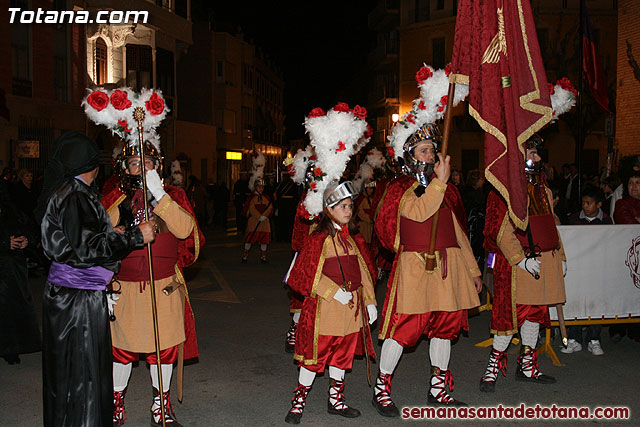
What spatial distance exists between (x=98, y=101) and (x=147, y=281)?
1403mm

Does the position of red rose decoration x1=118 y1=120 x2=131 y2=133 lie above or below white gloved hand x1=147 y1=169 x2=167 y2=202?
above

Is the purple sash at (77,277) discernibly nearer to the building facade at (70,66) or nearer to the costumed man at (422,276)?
the costumed man at (422,276)

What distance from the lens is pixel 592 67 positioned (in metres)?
12.6

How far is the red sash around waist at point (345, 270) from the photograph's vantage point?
16.8 feet

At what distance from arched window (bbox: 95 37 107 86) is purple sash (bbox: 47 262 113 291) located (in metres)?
24.4

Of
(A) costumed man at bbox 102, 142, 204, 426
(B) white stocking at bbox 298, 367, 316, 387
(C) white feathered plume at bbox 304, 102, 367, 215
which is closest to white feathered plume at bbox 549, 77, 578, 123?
(C) white feathered plume at bbox 304, 102, 367, 215

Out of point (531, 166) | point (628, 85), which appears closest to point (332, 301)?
point (531, 166)

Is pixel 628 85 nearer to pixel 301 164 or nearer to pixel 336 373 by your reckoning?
pixel 301 164

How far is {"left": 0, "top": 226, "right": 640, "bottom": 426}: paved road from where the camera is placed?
5.34 meters

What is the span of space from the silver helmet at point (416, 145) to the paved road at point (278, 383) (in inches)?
78.7

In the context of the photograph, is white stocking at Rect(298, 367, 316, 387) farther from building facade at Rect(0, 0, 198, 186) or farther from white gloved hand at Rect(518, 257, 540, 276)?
building facade at Rect(0, 0, 198, 186)

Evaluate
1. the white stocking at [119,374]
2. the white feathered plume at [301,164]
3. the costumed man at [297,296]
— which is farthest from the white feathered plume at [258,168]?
the white stocking at [119,374]

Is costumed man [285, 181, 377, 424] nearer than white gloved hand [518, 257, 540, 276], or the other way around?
costumed man [285, 181, 377, 424]

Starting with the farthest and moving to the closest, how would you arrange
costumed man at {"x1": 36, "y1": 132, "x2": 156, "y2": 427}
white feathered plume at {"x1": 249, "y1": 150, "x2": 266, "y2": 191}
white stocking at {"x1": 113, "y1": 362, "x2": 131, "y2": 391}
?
white feathered plume at {"x1": 249, "y1": 150, "x2": 266, "y2": 191}
white stocking at {"x1": 113, "y1": 362, "x2": 131, "y2": 391}
costumed man at {"x1": 36, "y1": 132, "x2": 156, "y2": 427}
